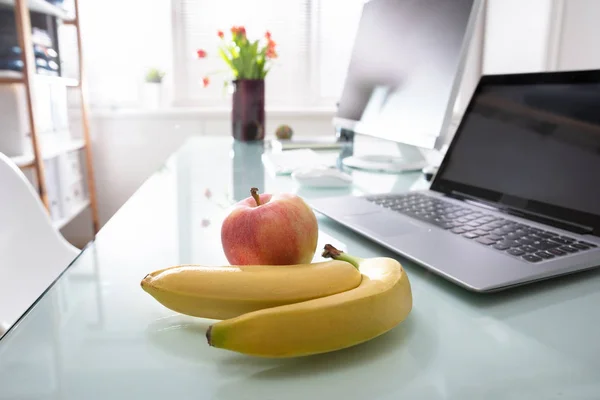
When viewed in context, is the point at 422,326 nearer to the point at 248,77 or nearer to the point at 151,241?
the point at 151,241

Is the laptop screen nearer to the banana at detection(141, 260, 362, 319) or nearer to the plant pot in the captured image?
the banana at detection(141, 260, 362, 319)

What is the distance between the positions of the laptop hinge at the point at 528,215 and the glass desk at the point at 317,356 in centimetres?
11

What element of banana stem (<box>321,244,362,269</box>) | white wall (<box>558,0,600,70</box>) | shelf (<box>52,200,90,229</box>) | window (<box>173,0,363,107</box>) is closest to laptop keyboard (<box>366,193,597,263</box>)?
banana stem (<box>321,244,362,269</box>)

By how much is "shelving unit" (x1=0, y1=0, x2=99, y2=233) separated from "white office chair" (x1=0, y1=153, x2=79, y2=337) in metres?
1.13

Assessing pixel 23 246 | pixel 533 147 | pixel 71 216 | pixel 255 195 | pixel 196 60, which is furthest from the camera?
pixel 196 60

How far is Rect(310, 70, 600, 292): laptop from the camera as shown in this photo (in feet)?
1.54

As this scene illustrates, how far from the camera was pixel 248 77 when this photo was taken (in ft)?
5.67

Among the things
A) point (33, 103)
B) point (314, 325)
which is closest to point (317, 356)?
point (314, 325)

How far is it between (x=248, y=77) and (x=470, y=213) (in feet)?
4.09

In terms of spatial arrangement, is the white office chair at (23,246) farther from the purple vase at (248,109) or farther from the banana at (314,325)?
the purple vase at (248,109)

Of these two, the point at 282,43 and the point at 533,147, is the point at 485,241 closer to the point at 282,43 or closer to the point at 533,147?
the point at 533,147

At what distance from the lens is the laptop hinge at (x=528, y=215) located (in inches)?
22.2

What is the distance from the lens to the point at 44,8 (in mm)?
2100

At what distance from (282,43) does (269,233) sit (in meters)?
2.56
